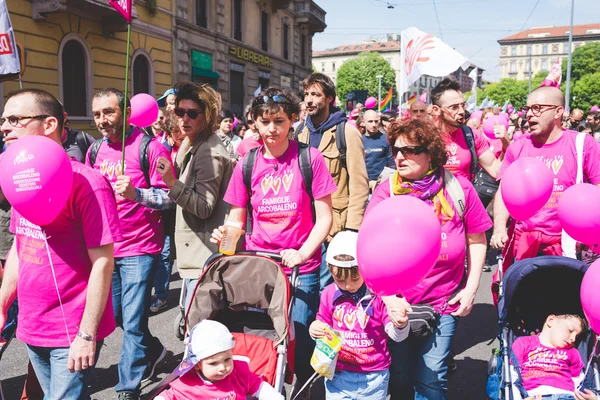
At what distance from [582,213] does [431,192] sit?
3.35ft

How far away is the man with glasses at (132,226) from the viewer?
3646 millimetres

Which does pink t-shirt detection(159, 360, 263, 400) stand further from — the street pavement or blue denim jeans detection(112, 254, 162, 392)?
the street pavement

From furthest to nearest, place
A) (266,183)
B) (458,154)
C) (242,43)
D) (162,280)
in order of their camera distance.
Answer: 1. (242,43)
2. (162,280)
3. (458,154)
4. (266,183)

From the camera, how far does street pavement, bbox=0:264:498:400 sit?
159 inches

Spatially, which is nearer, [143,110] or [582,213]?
[582,213]

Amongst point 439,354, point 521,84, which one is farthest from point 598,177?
point 521,84

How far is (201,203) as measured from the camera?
3.51m

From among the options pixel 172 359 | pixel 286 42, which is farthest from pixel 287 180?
pixel 286 42

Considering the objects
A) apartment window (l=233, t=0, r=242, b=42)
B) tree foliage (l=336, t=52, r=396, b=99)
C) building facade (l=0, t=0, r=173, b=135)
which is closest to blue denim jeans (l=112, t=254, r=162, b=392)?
building facade (l=0, t=0, r=173, b=135)

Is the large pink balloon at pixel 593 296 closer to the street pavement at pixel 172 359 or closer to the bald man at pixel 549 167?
the bald man at pixel 549 167

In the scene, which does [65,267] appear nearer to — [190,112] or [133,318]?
[133,318]

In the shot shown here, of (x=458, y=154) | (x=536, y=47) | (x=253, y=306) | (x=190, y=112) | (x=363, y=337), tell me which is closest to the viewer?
(x=363, y=337)

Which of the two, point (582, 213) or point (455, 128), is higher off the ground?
point (455, 128)

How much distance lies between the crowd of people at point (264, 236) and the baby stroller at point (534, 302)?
0.11 meters
